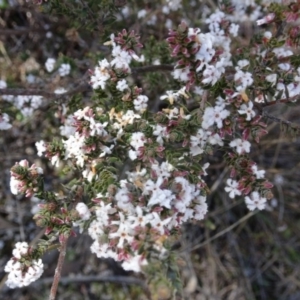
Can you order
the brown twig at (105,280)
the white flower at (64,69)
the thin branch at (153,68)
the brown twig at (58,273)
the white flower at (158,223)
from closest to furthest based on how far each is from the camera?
the white flower at (158,223) < the brown twig at (58,273) < the thin branch at (153,68) < the white flower at (64,69) < the brown twig at (105,280)

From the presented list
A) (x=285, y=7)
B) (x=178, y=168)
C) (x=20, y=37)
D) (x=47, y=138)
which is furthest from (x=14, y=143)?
(x=285, y=7)

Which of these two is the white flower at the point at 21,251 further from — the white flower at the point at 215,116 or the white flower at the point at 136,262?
the white flower at the point at 215,116

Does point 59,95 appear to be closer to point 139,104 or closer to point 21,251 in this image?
point 139,104

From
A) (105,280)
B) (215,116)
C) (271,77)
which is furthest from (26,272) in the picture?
(105,280)

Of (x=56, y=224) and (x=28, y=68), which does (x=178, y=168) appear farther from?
(x=28, y=68)

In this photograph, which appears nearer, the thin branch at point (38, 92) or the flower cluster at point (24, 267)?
the flower cluster at point (24, 267)

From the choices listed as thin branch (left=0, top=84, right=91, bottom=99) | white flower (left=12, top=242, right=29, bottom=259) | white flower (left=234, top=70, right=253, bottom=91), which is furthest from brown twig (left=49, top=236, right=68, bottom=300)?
white flower (left=234, top=70, right=253, bottom=91)

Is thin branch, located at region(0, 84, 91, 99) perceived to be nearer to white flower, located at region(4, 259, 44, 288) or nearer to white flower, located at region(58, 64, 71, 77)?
white flower, located at region(58, 64, 71, 77)

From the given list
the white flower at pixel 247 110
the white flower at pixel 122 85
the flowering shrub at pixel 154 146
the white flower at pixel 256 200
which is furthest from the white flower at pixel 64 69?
the white flower at pixel 256 200

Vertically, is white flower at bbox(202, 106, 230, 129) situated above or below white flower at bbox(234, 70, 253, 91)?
below
